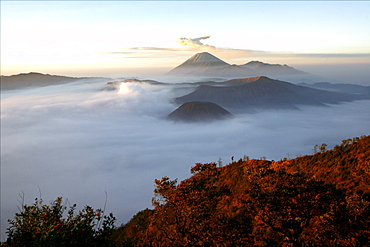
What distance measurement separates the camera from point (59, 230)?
11.5 metres

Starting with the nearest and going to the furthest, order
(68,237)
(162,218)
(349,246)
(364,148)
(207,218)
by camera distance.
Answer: (68,237)
(349,246)
(207,218)
(162,218)
(364,148)

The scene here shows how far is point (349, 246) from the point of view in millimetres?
14867

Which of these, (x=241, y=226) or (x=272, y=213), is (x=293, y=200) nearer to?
(x=272, y=213)

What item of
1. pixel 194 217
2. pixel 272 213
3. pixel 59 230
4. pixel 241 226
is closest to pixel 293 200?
pixel 272 213

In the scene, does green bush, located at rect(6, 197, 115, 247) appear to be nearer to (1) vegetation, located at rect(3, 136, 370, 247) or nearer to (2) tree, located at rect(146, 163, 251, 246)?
(1) vegetation, located at rect(3, 136, 370, 247)

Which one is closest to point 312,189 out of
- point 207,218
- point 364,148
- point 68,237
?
point 207,218

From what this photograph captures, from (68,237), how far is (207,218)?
9.60 metres

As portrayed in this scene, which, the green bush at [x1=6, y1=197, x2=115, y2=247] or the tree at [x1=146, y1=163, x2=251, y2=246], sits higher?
the green bush at [x1=6, y1=197, x2=115, y2=247]

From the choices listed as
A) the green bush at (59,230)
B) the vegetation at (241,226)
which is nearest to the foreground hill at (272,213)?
the vegetation at (241,226)

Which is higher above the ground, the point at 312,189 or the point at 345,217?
the point at 312,189

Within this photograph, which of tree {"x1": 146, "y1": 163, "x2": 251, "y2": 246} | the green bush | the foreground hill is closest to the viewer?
the green bush

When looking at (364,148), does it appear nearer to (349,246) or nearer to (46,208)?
(349,246)

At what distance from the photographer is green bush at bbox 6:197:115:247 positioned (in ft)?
35.7

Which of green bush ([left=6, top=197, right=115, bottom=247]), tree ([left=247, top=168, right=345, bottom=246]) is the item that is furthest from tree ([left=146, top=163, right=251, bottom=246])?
green bush ([left=6, top=197, right=115, bottom=247])
